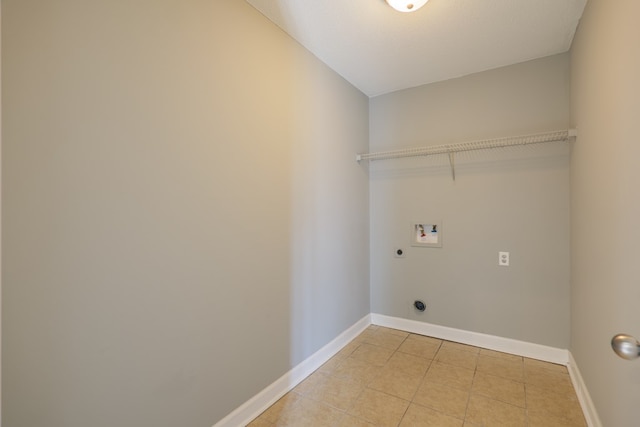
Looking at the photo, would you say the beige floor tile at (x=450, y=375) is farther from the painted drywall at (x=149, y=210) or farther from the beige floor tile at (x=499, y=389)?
the painted drywall at (x=149, y=210)

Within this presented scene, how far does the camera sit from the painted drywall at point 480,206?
86.8 inches

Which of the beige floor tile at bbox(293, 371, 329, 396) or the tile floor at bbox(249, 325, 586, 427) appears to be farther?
the beige floor tile at bbox(293, 371, 329, 396)

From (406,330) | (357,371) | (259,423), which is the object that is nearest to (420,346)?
(406,330)

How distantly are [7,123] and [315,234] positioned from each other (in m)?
1.67

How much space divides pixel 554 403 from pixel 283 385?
1685mm

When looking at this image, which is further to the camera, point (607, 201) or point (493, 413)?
point (493, 413)

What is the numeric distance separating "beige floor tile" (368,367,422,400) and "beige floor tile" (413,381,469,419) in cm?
5

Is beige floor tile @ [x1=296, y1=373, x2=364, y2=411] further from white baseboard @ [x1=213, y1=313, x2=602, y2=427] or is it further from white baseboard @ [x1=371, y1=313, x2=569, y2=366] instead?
white baseboard @ [x1=371, y1=313, x2=569, y2=366]

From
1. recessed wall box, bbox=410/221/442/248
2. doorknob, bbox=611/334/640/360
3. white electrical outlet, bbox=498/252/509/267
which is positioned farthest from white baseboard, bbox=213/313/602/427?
doorknob, bbox=611/334/640/360

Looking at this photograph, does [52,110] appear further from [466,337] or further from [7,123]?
[466,337]

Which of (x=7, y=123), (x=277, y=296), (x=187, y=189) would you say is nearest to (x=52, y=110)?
(x=7, y=123)

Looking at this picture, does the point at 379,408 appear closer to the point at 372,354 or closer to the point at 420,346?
the point at 372,354

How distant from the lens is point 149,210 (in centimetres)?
121

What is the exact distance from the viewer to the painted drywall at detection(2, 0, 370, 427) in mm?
914
